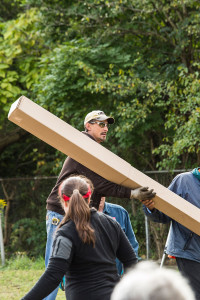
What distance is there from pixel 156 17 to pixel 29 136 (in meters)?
6.11

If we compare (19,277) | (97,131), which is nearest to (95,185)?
(97,131)

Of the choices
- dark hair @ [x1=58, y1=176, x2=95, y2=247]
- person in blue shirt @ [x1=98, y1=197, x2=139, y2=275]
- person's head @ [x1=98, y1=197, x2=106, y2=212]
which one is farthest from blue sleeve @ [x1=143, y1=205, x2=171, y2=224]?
dark hair @ [x1=58, y1=176, x2=95, y2=247]

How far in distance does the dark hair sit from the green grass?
4129 mm

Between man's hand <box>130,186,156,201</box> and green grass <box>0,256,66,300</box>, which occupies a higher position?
man's hand <box>130,186,156,201</box>

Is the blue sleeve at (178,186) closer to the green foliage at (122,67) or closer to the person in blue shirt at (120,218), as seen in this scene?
the person in blue shirt at (120,218)

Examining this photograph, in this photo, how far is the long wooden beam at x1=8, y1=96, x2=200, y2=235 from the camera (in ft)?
12.8

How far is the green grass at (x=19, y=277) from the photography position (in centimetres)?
771

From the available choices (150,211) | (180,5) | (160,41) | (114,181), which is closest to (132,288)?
(114,181)

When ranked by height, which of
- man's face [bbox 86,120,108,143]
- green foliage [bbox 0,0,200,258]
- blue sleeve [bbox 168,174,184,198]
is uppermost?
green foliage [bbox 0,0,200,258]

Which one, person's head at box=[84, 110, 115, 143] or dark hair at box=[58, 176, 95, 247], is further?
person's head at box=[84, 110, 115, 143]

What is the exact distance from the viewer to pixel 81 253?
3.46m

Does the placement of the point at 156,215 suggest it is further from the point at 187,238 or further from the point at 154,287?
the point at 154,287

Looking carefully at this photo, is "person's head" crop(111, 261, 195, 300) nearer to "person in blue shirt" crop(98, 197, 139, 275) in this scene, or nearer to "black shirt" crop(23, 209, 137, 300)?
"black shirt" crop(23, 209, 137, 300)

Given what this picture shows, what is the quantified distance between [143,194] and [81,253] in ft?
2.95
